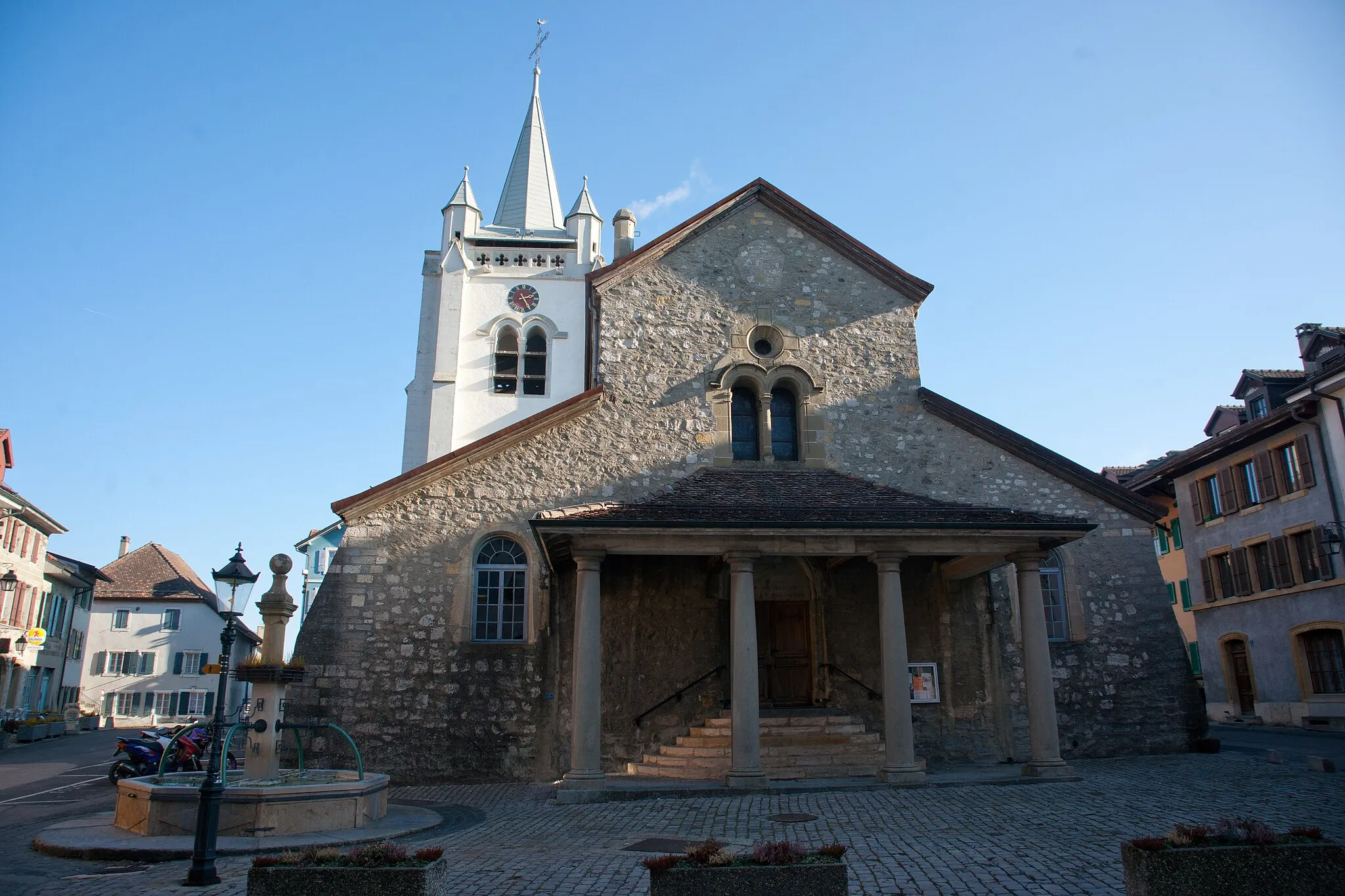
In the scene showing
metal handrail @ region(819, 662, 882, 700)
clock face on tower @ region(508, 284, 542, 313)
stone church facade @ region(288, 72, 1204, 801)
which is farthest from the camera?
clock face on tower @ region(508, 284, 542, 313)

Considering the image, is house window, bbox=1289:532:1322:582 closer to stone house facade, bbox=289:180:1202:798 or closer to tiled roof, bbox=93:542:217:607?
stone house facade, bbox=289:180:1202:798

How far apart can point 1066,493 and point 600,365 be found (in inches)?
350

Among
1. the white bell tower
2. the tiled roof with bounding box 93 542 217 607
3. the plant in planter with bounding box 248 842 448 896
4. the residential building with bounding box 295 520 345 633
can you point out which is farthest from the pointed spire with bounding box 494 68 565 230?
the plant in planter with bounding box 248 842 448 896

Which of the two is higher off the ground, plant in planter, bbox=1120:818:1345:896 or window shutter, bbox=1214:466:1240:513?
window shutter, bbox=1214:466:1240:513

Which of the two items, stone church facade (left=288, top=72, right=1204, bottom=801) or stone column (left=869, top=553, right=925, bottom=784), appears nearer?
stone column (left=869, top=553, right=925, bottom=784)

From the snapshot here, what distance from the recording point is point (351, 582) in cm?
1489

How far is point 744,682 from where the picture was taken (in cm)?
1291

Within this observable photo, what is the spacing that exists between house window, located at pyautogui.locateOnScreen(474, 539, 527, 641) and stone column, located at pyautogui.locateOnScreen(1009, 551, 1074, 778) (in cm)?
795

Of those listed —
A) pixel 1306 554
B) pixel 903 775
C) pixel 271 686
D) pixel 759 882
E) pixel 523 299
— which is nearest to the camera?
pixel 759 882

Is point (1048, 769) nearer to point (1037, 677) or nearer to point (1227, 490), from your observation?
point (1037, 677)

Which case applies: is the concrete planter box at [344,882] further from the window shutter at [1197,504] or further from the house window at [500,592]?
the window shutter at [1197,504]

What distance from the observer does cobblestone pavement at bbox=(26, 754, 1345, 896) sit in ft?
24.3

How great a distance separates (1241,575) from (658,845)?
79.3 feet

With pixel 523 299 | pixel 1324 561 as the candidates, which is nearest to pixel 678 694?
pixel 1324 561
